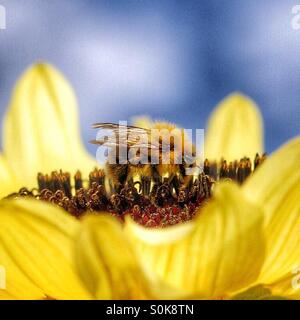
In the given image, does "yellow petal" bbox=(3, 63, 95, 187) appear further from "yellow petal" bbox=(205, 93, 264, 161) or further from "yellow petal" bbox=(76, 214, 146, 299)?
"yellow petal" bbox=(76, 214, 146, 299)

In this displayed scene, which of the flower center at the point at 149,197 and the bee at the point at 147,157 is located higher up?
the bee at the point at 147,157

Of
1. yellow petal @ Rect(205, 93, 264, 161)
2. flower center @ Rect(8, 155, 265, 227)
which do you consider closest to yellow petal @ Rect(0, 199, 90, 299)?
flower center @ Rect(8, 155, 265, 227)

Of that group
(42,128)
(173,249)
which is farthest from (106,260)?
(42,128)

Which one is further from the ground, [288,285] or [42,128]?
[42,128]

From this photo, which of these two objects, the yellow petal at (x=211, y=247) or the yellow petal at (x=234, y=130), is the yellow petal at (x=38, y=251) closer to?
the yellow petal at (x=211, y=247)

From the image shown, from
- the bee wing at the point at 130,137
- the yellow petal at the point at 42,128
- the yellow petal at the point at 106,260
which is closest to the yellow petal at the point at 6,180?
the yellow petal at the point at 42,128

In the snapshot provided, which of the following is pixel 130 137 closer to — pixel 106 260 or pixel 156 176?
pixel 156 176
